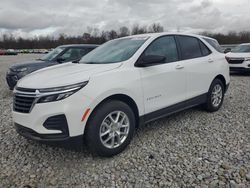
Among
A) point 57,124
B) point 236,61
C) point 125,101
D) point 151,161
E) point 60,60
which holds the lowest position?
point 151,161

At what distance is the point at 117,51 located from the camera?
3678 millimetres

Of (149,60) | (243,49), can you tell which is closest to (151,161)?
(149,60)

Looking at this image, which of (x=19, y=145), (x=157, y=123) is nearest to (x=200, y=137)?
(x=157, y=123)

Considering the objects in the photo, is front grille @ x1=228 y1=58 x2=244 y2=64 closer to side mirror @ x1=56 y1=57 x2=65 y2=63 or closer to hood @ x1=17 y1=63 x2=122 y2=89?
side mirror @ x1=56 y1=57 x2=65 y2=63

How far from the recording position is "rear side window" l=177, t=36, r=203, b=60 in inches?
161

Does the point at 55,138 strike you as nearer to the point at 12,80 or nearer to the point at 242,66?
the point at 12,80

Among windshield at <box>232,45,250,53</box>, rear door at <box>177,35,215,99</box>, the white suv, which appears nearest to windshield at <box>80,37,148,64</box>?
the white suv

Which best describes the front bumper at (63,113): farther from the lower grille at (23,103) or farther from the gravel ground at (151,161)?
the gravel ground at (151,161)

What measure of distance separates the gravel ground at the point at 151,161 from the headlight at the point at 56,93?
950 mm

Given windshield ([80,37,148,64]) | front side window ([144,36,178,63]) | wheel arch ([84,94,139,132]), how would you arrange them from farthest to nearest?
front side window ([144,36,178,63])
windshield ([80,37,148,64])
wheel arch ([84,94,139,132])

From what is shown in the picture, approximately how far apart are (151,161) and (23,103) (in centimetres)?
184

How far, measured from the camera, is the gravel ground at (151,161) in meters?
2.55

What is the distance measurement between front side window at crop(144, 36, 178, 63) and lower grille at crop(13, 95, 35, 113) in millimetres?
1845

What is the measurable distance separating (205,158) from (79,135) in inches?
67.7
